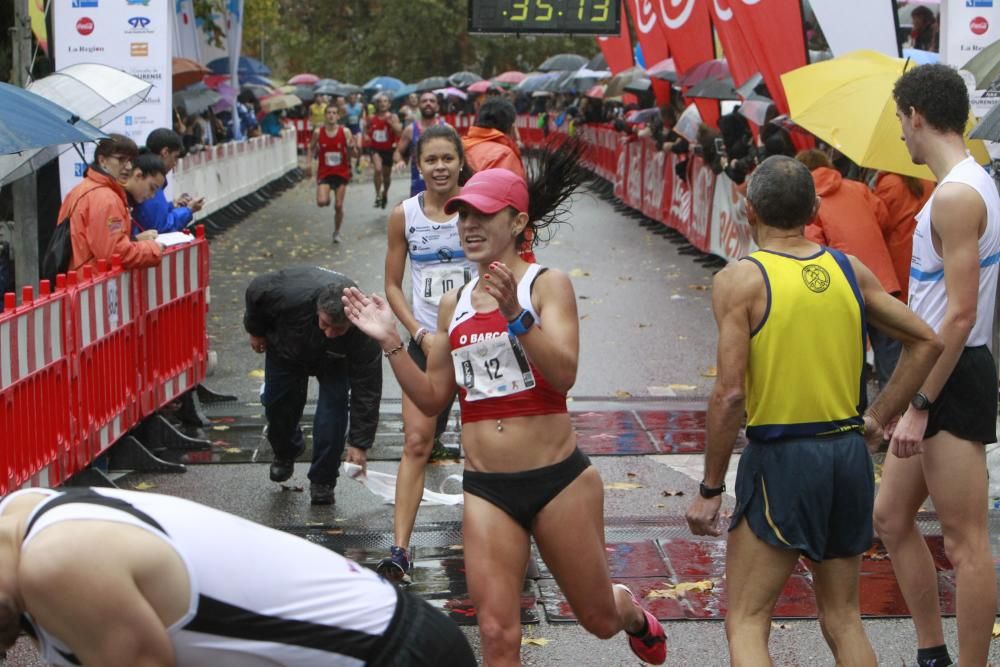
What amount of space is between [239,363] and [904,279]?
580 centimetres

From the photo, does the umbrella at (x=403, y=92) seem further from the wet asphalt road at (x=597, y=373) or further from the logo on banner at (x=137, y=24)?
the logo on banner at (x=137, y=24)

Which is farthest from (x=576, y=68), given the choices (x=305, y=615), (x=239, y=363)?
(x=305, y=615)

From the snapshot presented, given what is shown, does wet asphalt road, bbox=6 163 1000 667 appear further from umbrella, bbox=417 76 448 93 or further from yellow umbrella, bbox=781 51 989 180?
umbrella, bbox=417 76 448 93

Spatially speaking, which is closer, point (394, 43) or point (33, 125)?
point (33, 125)

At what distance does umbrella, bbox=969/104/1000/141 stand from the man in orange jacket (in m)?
1.40

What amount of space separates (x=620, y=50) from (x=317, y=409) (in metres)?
17.9

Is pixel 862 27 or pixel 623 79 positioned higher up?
pixel 862 27

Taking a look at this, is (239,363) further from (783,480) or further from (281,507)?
(783,480)

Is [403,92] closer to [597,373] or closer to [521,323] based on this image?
[597,373]

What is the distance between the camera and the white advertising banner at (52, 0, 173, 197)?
536 inches

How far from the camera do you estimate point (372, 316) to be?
4504mm

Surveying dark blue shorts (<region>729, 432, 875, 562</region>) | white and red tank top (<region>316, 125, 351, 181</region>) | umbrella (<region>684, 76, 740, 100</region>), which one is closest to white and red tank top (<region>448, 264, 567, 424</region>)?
dark blue shorts (<region>729, 432, 875, 562</region>)

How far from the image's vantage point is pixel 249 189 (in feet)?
93.1

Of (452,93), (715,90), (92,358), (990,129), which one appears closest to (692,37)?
(715,90)
